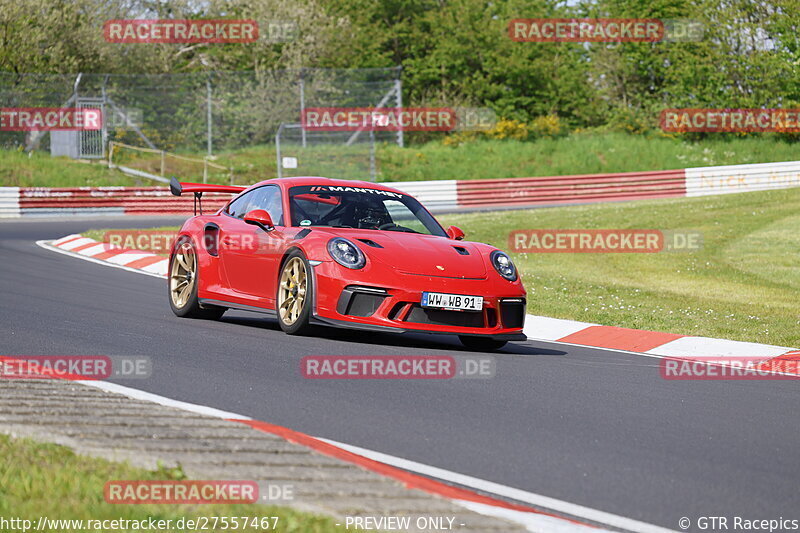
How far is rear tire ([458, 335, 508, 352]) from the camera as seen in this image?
9.55m

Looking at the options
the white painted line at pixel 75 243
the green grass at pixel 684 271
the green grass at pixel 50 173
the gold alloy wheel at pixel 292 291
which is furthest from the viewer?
the green grass at pixel 50 173

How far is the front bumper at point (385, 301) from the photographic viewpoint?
8.84 metres

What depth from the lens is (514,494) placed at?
4.53 m

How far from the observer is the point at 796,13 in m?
42.6

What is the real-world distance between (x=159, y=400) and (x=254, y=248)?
4.01 m

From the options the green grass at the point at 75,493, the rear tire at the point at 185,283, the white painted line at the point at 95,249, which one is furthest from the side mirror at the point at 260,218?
the white painted line at the point at 95,249

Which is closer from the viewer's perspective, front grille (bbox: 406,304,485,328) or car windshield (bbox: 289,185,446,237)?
front grille (bbox: 406,304,485,328)

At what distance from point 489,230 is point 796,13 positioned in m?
25.2

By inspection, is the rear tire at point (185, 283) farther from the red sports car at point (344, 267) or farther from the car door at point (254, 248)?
the car door at point (254, 248)

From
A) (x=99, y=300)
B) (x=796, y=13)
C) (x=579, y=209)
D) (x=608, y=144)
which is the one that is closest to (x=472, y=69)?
(x=608, y=144)

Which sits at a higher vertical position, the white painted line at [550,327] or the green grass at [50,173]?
the green grass at [50,173]

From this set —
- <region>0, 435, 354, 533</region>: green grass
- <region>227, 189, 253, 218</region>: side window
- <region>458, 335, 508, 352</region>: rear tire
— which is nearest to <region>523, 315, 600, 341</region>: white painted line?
<region>458, 335, 508, 352</region>: rear tire
